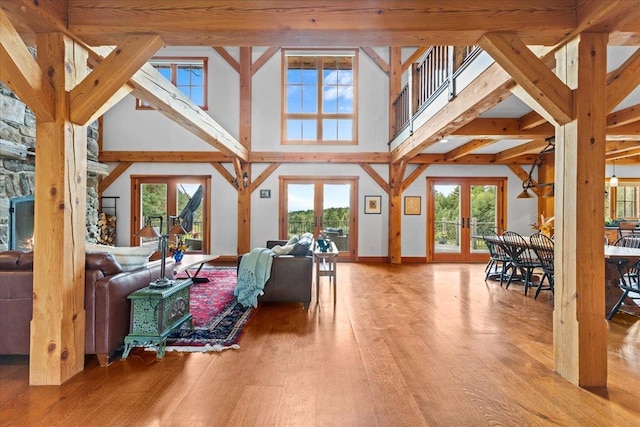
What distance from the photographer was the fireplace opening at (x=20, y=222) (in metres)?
4.74

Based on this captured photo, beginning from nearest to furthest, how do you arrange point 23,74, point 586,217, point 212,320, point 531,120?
point 23,74 → point 586,217 → point 212,320 → point 531,120

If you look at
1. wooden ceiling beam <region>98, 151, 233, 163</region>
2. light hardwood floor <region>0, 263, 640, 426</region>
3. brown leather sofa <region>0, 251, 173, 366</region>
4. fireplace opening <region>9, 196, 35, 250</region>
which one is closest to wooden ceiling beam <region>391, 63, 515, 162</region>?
light hardwood floor <region>0, 263, 640, 426</region>

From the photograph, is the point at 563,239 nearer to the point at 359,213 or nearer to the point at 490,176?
the point at 359,213

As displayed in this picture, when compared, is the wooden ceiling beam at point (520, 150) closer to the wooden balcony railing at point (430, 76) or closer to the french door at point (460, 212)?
the french door at point (460, 212)

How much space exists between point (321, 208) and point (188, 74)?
444cm

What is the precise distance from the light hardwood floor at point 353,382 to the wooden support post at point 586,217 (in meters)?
0.20

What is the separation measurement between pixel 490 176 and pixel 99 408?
792 cm

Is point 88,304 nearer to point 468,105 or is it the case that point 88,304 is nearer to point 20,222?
point 468,105

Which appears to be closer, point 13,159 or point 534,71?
point 534,71

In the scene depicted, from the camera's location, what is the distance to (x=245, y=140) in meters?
7.34

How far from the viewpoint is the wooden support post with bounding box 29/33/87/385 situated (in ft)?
6.64

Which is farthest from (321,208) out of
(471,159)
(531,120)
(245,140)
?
(531,120)

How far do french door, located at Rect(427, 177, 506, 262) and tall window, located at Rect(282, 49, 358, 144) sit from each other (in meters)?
2.54

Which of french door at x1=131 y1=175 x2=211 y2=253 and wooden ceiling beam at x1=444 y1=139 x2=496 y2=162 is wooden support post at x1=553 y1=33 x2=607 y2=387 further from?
french door at x1=131 y1=175 x2=211 y2=253
